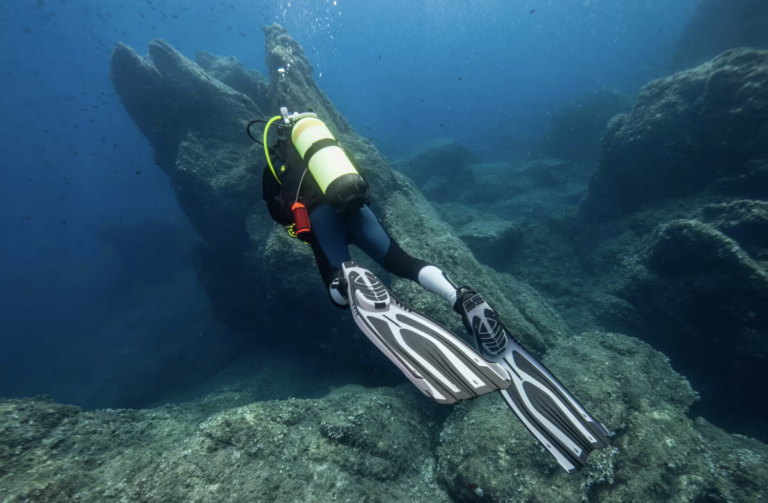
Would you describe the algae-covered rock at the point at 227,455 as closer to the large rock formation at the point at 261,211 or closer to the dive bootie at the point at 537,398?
the dive bootie at the point at 537,398

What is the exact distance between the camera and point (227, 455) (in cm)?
299

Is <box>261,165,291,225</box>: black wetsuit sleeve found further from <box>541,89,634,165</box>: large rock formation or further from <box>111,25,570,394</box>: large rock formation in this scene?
<box>541,89,634,165</box>: large rock formation

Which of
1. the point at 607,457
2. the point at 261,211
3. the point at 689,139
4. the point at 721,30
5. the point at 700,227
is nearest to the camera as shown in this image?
the point at 607,457

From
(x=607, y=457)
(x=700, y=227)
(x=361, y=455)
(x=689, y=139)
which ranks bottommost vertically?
(x=361, y=455)

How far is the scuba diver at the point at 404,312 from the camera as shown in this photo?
258 cm

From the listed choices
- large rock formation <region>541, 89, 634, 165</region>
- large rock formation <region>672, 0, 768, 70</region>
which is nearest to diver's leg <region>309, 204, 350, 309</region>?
large rock formation <region>541, 89, 634, 165</region>

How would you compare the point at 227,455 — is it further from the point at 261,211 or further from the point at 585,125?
the point at 585,125

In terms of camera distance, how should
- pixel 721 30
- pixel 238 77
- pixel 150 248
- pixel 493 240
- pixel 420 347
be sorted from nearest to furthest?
pixel 420 347 → pixel 493 240 → pixel 238 77 → pixel 721 30 → pixel 150 248

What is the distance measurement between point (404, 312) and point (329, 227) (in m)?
1.32

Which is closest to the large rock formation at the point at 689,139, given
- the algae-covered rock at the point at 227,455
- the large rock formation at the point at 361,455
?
the large rock formation at the point at 361,455

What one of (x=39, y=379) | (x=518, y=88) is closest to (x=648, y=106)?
(x=39, y=379)

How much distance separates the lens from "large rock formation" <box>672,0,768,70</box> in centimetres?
1702

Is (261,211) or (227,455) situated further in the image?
(261,211)

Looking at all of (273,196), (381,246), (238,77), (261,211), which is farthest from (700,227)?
(238,77)
